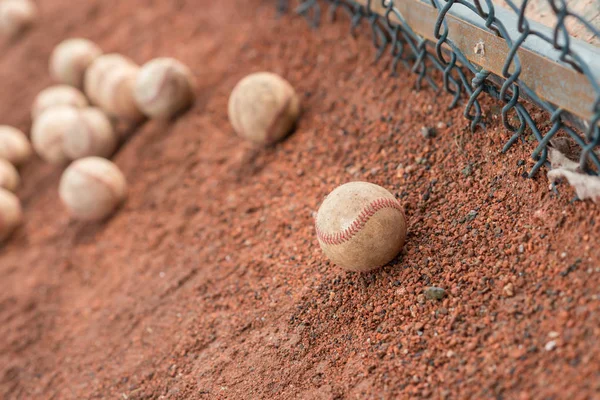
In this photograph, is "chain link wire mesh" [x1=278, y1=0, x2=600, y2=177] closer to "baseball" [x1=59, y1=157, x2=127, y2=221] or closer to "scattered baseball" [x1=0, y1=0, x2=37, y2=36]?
"baseball" [x1=59, y1=157, x2=127, y2=221]


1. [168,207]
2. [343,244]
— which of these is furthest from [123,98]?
[343,244]

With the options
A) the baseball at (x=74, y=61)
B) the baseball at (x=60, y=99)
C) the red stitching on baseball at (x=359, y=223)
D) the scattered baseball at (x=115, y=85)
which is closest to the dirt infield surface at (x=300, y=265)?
the red stitching on baseball at (x=359, y=223)

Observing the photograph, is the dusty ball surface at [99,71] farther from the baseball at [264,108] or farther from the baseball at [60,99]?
the baseball at [264,108]

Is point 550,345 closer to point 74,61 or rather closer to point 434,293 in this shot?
point 434,293

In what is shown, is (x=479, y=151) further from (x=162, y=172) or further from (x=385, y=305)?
(x=162, y=172)

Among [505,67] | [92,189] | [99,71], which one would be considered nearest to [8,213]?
[92,189]

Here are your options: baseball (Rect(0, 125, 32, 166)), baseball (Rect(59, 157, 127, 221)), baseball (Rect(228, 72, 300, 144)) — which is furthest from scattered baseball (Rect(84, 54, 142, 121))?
baseball (Rect(228, 72, 300, 144))
